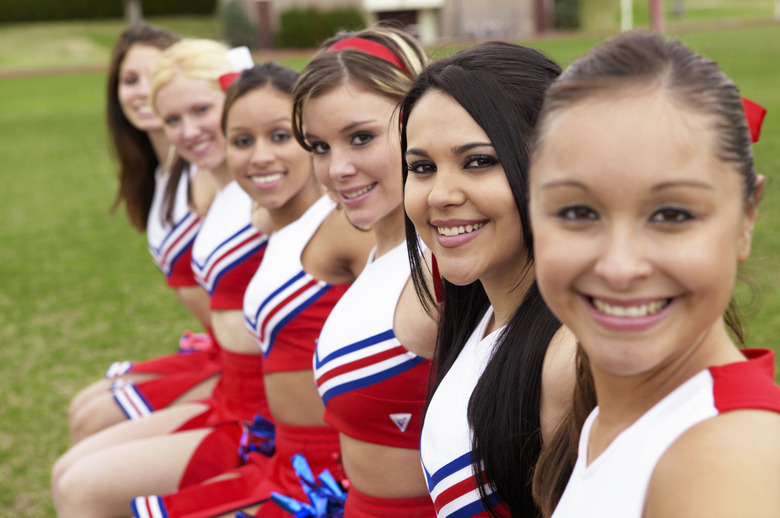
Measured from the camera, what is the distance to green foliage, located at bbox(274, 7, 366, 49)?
120 ft

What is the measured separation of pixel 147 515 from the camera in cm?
266

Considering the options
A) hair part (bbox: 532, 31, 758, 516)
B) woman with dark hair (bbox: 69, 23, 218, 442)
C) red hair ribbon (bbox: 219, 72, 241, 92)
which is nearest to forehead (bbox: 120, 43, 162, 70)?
woman with dark hair (bbox: 69, 23, 218, 442)

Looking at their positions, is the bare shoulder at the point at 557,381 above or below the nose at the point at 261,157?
below

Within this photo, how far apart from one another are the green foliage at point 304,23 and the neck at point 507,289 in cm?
3541

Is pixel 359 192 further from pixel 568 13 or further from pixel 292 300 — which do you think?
pixel 568 13

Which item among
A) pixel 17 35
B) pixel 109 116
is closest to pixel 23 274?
pixel 109 116

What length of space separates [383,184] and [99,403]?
1.96 meters

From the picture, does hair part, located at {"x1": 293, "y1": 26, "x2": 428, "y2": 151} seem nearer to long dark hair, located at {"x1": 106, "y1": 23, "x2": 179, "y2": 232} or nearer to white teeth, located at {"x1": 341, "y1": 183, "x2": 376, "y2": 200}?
white teeth, located at {"x1": 341, "y1": 183, "x2": 376, "y2": 200}

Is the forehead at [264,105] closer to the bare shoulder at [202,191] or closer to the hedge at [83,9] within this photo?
the bare shoulder at [202,191]

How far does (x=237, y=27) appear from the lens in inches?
1446

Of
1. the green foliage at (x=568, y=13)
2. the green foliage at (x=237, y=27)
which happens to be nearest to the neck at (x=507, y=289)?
the green foliage at (x=237, y=27)

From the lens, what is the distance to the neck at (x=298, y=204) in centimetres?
307

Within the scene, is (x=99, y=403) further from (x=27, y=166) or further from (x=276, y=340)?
(x=27, y=166)

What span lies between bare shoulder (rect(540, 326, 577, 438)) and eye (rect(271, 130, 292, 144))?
169 centimetres
